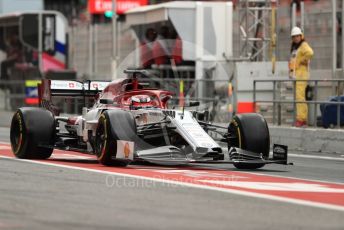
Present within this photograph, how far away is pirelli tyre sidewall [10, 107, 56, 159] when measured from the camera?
15.2 meters

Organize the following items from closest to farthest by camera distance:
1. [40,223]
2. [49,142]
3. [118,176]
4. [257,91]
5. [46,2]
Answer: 1. [40,223]
2. [118,176]
3. [49,142]
4. [257,91]
5. [46,2]

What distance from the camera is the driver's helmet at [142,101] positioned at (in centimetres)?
1480

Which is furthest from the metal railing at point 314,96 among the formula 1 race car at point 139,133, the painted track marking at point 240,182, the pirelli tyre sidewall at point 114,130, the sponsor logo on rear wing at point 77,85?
the pirelli tyre sidewall at point 114,130

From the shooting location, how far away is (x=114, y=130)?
13477 millimetres

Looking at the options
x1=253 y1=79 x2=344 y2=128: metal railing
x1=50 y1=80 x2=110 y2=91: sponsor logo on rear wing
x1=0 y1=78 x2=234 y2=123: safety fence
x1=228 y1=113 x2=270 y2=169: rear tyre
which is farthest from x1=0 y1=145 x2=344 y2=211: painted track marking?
x1=0 y1=78 x2=234 y2=123: safety fence

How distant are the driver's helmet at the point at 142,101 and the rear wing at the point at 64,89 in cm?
192

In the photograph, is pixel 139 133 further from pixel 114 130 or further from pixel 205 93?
pixel 205 93

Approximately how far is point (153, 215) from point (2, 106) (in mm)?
28400

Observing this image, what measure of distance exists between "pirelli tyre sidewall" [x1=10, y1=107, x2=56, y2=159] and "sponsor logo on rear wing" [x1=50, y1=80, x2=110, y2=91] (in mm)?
1283

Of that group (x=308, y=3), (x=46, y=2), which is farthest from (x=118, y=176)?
(x=46, y=2)

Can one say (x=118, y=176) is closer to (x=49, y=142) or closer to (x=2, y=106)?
(x=49, y=142)

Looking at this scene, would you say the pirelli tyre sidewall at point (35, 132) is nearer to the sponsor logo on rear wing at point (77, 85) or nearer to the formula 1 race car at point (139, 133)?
the formula 1 race car at point (139, 133)

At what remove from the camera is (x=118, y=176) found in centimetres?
1261

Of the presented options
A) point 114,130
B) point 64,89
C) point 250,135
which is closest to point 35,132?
point 64,89
